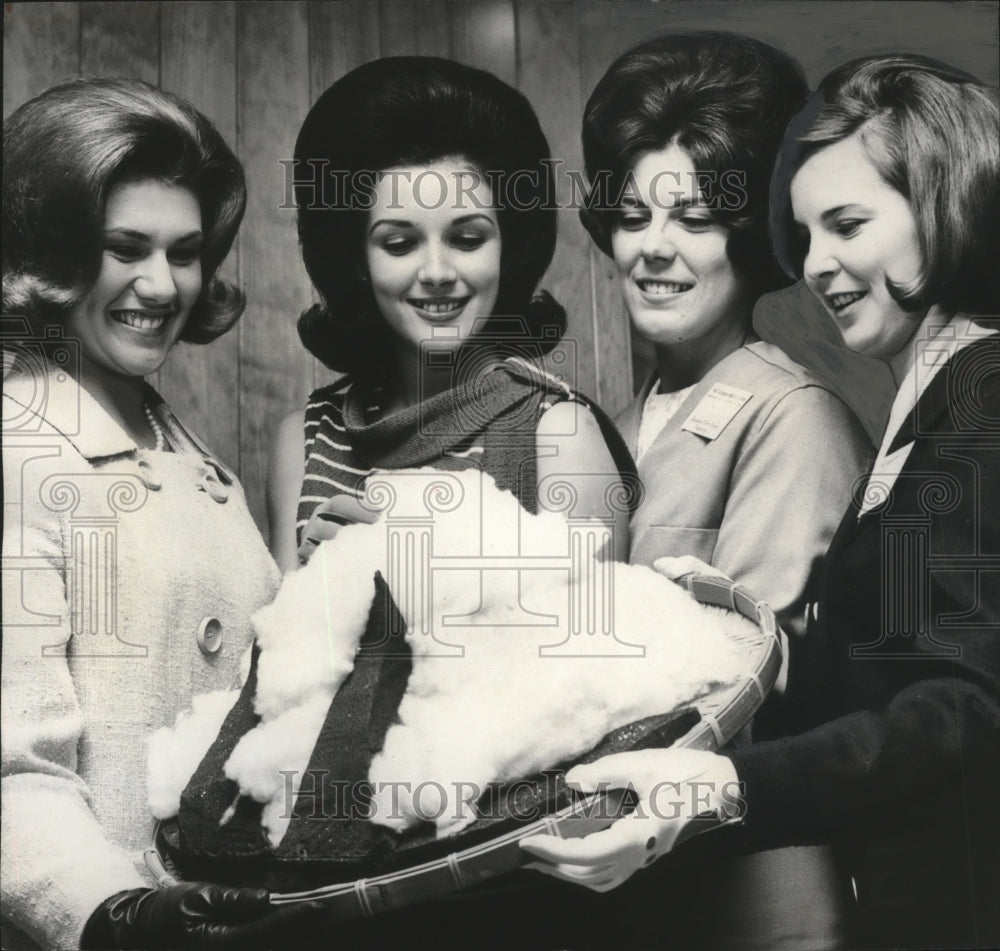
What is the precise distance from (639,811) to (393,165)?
5.25ft

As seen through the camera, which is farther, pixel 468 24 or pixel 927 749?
pixel 468 24

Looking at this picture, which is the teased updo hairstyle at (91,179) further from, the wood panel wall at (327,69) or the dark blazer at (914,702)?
the dark blazer at (914,702)

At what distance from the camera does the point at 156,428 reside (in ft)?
11.6

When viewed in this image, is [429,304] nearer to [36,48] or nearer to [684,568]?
[684,568]

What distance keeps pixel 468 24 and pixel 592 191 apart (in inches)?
20.8

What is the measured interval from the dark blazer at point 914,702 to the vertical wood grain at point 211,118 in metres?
1.48

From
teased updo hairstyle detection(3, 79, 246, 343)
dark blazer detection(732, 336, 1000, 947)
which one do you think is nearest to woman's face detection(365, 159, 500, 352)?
teased updo hairstyle detection(3, 79, 246, 343)

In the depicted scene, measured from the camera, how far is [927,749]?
132 inches

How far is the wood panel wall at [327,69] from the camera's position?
11.6 ft

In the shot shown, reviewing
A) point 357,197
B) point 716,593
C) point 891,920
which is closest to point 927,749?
point 891,920

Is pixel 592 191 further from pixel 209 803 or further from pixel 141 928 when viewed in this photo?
pixel 141 928

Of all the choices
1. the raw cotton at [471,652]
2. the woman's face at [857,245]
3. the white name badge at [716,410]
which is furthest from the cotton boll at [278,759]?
the woman's face at [857,245]

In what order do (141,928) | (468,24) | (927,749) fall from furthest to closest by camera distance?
(468,24)
(927,749)
(141,928)

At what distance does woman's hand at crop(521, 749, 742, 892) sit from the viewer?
10.3ft
